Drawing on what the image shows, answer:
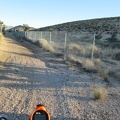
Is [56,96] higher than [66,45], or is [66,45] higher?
[56,96]

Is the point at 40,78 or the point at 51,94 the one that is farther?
the point at 40,78

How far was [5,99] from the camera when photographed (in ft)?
28.1

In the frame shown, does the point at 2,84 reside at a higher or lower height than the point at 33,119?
lower

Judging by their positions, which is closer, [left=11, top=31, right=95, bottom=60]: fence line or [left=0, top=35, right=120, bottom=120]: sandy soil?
[left=0, top=35, right=120, bottom=120]: sandy soil

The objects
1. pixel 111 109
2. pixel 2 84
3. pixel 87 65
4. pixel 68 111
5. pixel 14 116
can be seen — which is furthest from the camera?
pixel 87 65

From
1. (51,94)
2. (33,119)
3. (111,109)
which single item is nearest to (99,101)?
(111,109)

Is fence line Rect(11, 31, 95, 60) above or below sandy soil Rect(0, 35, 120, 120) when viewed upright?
below

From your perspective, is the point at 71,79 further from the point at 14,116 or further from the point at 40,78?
the point at 14,116

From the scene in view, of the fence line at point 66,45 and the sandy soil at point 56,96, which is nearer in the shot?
the sandy soil at point 56,96

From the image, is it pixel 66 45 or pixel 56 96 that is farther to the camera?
pixel 66 45

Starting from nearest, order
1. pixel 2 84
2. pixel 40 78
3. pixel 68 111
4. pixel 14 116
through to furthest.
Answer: pixel 14 116, pixel 68 111, pixel 2 84, pixel 40 78

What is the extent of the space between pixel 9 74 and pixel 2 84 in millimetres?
2142

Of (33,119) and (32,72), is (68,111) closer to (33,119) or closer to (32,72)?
(33,119)

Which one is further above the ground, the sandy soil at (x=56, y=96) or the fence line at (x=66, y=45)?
the sandy soil at (x=56, y=96)
